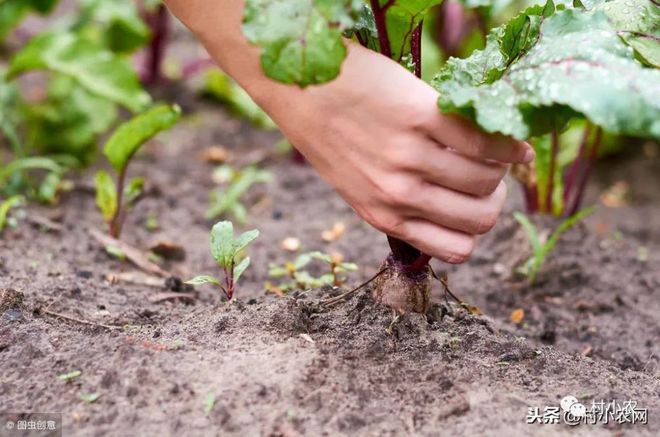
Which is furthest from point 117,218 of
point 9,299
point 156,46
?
point 156,46

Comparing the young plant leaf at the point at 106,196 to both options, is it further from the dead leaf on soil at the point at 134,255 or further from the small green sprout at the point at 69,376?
the small green sprout at the point at 69,376

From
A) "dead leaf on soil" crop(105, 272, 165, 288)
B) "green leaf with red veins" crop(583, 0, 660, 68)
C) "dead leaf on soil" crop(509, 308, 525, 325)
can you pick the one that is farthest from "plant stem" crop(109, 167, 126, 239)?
"green leaf with red veins" crop(583, 0, 660, 68)

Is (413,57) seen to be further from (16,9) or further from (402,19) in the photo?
(16,9)

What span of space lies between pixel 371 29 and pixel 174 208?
1.46 meters

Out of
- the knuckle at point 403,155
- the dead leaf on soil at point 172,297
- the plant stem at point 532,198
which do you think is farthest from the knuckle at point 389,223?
the plant stem at point 532,198

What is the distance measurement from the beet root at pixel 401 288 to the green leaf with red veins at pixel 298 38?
1.60ft

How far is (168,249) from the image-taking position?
233 centimetres

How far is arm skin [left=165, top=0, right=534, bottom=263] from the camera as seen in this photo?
1.31 metres

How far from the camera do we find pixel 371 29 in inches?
59.4

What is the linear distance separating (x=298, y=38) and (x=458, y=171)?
33cm

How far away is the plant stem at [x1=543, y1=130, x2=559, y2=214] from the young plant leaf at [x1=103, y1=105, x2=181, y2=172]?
1020 mm

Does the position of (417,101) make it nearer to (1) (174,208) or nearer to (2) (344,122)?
(2) (344,122)

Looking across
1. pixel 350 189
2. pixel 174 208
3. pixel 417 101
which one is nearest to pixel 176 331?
pixel 350 189

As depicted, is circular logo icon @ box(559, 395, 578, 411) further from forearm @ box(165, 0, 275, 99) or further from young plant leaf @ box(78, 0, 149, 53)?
young plant leaf @ box(78, 0, 149, 53)
